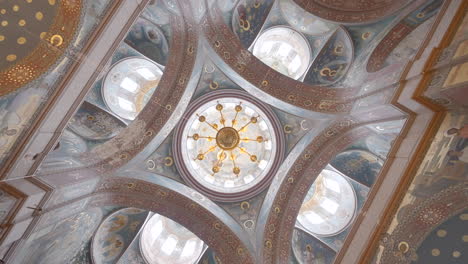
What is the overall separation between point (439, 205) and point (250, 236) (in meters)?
6.25

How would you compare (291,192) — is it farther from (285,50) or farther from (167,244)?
(167,244)

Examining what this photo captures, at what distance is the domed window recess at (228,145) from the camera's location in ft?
34.0

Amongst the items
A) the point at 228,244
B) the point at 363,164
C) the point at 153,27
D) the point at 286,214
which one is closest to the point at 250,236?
the point at 228,244

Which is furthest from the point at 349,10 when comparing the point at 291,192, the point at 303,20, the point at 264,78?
the point at 291,192

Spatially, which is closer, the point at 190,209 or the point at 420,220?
the point at 420,220

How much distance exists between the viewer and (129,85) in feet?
37.6

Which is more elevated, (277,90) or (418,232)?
(277,90)

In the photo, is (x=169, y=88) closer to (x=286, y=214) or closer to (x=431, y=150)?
(x=286, y=214)

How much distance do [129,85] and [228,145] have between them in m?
4.84

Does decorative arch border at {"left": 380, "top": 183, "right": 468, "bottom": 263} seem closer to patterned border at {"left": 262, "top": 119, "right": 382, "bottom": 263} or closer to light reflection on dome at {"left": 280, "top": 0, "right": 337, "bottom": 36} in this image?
patterned border at {"left": 262, "top": 119, "right": 382, "bottom": 263}

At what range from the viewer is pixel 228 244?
9875 millimetres

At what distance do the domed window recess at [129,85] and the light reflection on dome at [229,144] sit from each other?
2568 mm

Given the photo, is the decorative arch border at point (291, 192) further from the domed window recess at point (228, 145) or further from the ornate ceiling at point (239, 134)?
the domed window recess at point (228, 145)

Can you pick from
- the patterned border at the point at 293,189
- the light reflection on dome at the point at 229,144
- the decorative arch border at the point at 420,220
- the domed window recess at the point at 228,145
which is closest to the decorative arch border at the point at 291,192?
the patterned border at the point at 293,189
